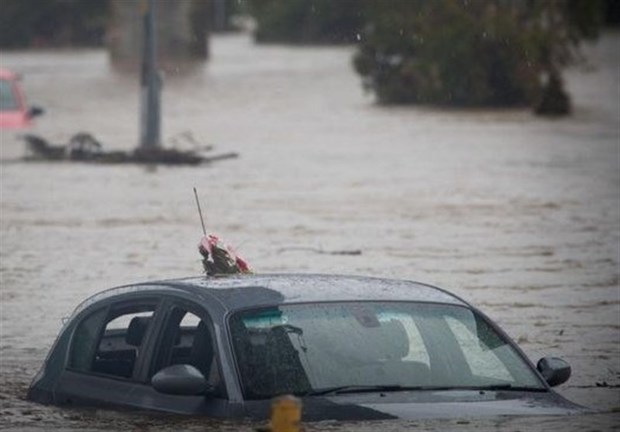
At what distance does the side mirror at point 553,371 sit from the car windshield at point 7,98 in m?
26.8

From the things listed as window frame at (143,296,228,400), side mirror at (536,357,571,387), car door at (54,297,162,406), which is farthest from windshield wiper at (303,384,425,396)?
car door at (54,297,162,406)

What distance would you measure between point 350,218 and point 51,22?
69.9 meters

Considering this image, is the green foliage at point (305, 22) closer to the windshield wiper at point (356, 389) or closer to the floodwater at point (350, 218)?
the floodwater at point (350, 218)

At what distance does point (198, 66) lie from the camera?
75.0 m

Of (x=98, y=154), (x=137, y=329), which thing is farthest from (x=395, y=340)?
(x=98, y=154)

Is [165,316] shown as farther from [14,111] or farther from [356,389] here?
[14,111]

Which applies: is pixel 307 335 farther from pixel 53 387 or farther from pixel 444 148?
pixel 444 148

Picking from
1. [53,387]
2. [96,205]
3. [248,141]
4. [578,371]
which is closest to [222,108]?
[248,141]

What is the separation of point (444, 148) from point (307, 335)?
32.4 m

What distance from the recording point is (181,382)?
918 centimetres

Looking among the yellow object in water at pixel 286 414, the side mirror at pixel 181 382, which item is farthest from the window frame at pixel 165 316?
the yellow object in water at pixel 286 414

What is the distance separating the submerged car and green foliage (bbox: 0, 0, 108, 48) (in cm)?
8064

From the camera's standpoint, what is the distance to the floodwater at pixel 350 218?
639 inches

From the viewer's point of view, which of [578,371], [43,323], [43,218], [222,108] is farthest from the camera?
[222,108]
